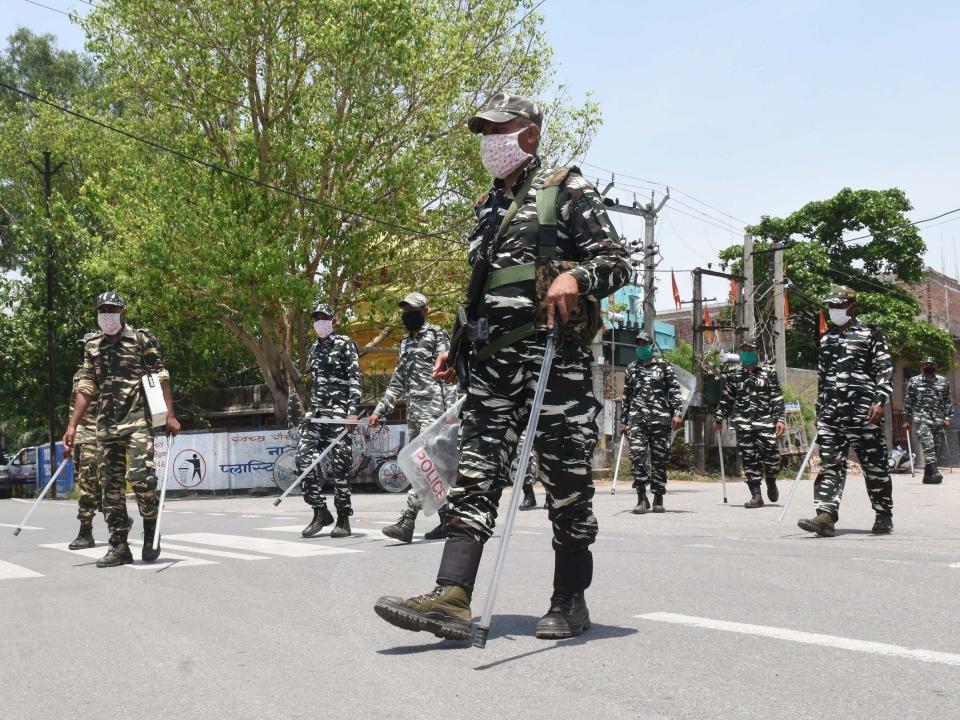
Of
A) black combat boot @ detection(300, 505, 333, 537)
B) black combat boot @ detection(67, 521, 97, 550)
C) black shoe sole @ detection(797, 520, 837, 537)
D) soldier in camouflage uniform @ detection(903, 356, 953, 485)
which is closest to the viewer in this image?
black shoe sole @ detection(797, 520, 837, 537)

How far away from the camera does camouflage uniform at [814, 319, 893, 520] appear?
860cm

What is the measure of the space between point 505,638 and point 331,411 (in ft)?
18.3

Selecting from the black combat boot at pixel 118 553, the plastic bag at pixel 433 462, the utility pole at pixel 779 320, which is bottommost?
the black combat boot at pixel 118 553

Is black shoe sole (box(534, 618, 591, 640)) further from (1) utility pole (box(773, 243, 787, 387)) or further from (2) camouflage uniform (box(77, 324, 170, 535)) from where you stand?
(1) utility pole (box(773, 243, 787, 387))

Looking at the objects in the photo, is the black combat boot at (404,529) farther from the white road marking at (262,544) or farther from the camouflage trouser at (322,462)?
the camouflage trouser at (322,462)

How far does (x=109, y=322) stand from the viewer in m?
7.67

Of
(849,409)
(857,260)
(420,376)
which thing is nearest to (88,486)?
(420,376)

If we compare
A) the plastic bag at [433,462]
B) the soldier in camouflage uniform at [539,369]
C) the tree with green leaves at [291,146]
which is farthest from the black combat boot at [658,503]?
the tree with green leaves at [291,146]

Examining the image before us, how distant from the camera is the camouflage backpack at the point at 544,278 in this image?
419cm

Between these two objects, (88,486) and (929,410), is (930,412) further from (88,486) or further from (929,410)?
(88,486)

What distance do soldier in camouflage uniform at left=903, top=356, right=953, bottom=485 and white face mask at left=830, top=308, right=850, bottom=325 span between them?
1099 centimetres

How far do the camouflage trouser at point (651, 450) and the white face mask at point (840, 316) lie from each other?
145 inches

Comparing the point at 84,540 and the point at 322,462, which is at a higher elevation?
the point at 322,462

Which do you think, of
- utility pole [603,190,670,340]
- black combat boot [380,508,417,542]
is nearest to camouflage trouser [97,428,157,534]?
black combat boot [380,508,417,542]
